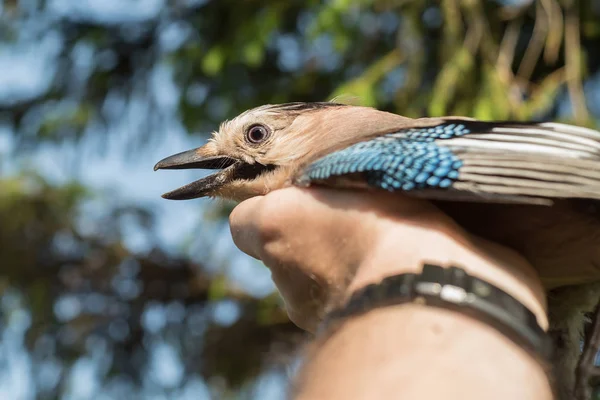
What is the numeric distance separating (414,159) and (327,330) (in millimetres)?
672

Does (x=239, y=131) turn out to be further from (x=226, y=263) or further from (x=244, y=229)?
(x=226, y=263)

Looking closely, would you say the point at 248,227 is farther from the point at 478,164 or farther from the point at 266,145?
the point at 266,145

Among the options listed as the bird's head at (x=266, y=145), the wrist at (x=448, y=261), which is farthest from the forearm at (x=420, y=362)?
the bird's head at (x=266, y=145)

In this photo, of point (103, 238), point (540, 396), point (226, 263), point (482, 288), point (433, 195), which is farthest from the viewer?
point (103, 238)

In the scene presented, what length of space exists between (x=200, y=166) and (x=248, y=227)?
0.80 metres

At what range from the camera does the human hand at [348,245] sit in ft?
5.64

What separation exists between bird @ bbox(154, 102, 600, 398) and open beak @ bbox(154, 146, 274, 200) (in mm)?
332

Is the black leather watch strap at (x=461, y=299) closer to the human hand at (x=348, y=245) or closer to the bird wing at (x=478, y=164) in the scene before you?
the human hand at (x=348, y=245)

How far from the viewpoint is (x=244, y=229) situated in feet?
7.23

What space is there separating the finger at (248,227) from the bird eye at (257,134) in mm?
698

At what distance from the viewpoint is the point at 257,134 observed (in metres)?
2.96

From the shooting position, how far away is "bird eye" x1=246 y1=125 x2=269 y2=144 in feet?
9.65

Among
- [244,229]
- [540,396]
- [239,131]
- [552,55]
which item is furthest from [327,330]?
[552,55]

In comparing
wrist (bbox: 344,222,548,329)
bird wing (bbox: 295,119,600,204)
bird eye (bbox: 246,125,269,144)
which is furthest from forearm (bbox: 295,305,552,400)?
bird eye (bbox: 246,125,269,144)
